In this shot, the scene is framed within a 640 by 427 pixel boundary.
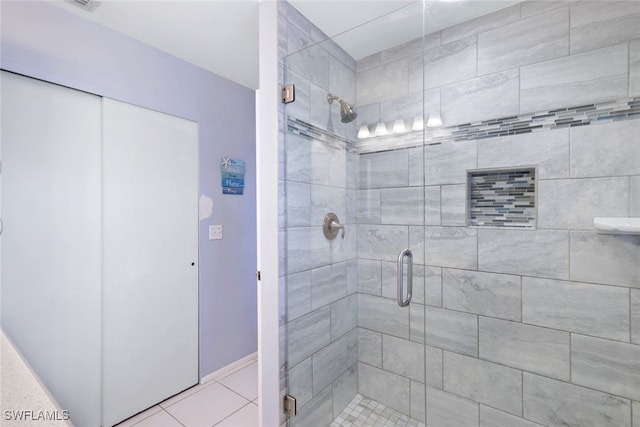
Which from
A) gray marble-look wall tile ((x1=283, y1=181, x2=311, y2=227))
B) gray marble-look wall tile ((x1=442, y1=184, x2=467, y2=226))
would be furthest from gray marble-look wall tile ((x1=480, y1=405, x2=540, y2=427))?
gray marble-look wall tile ((x1=283, y1=181, x2=311, y2=227))

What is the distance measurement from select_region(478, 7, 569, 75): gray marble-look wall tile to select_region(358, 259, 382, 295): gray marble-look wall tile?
52.3 inches

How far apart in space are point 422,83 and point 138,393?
2785 millimetres

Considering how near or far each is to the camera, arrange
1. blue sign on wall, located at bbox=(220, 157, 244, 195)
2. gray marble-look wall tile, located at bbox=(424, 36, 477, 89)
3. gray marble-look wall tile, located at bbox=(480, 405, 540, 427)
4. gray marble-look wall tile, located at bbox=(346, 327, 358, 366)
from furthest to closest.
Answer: blue sign on wall, located at bbox=(220, 157, 244, 195) < gray marble-look wall tile, located at bbox=(346, 327, 358, 366) < gray marble-look wall tile, located at bbox=(424, 36, 477, 89) < gray marble-look wall tile, located at bbox=(480, 405, 540, 427)

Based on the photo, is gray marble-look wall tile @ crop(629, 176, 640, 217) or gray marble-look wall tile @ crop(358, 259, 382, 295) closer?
gray marble-look wall tile @ crop(629, 176, 640, 217)

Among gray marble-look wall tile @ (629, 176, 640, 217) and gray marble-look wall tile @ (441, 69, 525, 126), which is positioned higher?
gray marble-look wall tile @ (441, 69, 525, 126)

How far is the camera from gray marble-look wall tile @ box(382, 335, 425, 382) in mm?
1843

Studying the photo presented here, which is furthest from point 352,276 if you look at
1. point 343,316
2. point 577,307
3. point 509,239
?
point 577,307

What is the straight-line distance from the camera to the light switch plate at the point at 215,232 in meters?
2.41

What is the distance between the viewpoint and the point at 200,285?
2.34 m

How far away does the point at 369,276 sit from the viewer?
192 centimetres

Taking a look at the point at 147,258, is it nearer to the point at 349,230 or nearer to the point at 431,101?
the point at 349,230

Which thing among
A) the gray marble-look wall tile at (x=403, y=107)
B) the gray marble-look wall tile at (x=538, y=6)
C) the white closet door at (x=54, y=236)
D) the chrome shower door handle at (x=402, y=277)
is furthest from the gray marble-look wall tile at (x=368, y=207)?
the white closet door at (x=54, y=236)

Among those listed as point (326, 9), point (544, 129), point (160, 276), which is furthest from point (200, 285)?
point (544, 129)

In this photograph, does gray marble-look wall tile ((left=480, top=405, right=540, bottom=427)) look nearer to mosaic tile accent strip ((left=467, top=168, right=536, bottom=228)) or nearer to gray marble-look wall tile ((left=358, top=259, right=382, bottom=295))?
gray marble-look wall tile ((left=358, top=259, right=382, bottom=295))
